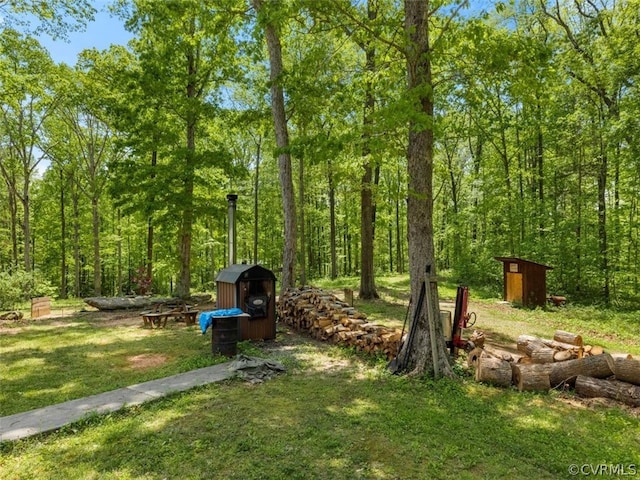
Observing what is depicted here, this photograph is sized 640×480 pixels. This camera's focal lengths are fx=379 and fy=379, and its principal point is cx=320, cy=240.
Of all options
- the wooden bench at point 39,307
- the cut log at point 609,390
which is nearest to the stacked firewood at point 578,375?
the cut log at point 609,390

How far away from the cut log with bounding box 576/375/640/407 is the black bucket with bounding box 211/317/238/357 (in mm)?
5582

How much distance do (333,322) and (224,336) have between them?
247 cm

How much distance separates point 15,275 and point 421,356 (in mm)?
13967

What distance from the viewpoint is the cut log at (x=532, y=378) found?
5.43m

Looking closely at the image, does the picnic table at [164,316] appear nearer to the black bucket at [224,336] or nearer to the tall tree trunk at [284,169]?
the tall tree trunk at [284,169]

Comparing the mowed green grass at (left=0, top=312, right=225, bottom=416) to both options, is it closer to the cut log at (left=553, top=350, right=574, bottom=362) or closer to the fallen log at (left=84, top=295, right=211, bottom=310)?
the fallen log at (left=84, top=295, right=211, bottom=310)

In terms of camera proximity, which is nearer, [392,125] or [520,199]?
[392,125]

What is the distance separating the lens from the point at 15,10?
36.6ft

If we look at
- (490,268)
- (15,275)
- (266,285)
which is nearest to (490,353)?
(266,285)

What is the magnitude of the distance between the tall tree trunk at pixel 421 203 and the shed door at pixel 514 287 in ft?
30.2

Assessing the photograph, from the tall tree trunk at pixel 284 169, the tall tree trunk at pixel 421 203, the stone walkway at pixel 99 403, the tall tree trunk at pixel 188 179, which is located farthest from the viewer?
the tall tree trunk at pixel 188 179

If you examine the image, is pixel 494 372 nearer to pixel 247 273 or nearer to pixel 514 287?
pixel 247 273

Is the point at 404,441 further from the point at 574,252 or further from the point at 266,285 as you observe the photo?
the point at 574,252

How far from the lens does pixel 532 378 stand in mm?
5453
